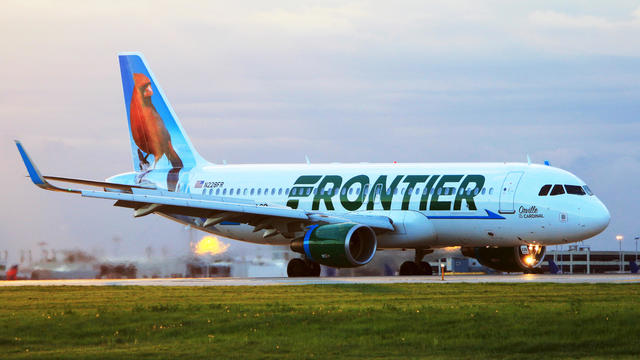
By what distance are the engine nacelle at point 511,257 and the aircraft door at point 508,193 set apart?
3.97 metres

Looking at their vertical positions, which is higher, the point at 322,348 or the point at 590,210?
the point at 590,210

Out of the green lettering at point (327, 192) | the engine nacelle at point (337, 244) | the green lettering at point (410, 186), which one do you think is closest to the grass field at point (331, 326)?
the engine nacelle at point (337, 244)

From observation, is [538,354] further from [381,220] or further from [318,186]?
[318,186]

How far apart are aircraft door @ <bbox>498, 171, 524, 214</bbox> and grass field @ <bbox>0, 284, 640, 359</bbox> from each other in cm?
1127

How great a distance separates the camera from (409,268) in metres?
47.2

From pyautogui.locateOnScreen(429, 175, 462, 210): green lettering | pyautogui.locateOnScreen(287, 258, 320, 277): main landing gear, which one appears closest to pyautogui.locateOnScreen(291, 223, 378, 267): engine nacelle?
pyautogui.locateOnScreen(429, 175, 462, 210): green lettering

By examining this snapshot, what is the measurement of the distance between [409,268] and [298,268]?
4.88 metres

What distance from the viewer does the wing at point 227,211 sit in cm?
4206

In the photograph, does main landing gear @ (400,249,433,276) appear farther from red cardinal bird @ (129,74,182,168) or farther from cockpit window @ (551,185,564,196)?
red cardinal bird @ (129,74,182,168)

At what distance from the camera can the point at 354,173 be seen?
151 feet

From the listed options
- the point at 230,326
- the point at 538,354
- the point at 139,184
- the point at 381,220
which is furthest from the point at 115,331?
the point at 139,184

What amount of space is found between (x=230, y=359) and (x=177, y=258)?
27.1 m

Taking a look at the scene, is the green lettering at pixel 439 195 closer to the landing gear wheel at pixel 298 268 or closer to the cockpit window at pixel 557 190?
the cockpit window at pixel 557 190

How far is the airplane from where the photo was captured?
40.9m
